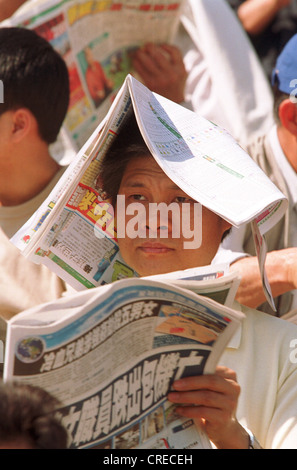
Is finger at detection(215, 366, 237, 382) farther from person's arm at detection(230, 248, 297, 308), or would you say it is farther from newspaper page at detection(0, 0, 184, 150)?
newspaper page at detection(0, 0, 184, 150)

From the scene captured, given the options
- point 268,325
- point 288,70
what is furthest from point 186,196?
point 288,70

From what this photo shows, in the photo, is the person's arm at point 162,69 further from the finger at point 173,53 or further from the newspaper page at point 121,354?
the newspaper page at point 121,354

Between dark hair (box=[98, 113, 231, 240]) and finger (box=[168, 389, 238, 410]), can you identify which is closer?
finger (box=[168, 389, 238, 410])

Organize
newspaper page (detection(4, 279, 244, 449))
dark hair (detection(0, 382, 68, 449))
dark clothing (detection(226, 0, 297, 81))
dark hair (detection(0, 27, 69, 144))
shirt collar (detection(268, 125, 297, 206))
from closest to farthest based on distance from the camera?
dark hair (detection(0, 382, 68, 449)) → newspaper page (detection(4, 279, 244, 449)) → shirt collar (detection(268, 125, 297, 206)) → dark hair (detection(0, 27, 69, 144)) → dark clothing (detection(226, 0, 297, 81))

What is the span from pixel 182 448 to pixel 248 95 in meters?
2.07

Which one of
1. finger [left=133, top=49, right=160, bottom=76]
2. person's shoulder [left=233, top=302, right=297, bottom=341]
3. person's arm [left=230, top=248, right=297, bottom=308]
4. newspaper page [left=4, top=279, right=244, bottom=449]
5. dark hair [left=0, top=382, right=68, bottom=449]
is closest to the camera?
dark hair [left=0, top=382, right=68, bottom=449]

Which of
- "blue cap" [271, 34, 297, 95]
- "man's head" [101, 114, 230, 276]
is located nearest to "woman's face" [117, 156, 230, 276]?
"man's head" [101, 114, 230, 276]

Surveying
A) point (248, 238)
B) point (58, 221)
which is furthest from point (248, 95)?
point (58, 221)

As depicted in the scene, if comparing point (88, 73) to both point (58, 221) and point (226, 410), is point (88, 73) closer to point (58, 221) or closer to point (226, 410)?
point (58, 221)

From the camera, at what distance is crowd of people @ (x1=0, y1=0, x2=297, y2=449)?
1432 mm

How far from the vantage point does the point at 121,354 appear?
1303 mm

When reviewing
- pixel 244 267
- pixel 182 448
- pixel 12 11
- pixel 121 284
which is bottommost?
pixel 182 448

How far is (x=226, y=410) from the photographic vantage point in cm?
143
